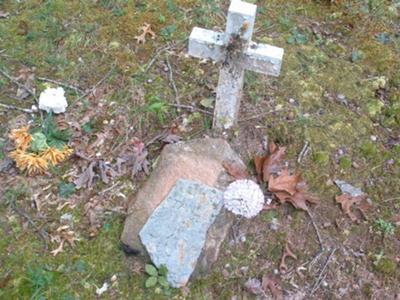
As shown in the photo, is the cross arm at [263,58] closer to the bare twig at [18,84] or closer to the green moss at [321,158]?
the green moss at [321,158]

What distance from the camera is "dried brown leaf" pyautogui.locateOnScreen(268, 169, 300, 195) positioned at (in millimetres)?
3482

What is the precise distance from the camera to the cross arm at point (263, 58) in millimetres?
3291

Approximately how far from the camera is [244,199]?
3189 millimetres

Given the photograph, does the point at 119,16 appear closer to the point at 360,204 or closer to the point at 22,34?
the point at 22,34

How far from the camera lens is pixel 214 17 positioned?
15.6 feet

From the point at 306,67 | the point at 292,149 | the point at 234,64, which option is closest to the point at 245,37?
the point at 234,64

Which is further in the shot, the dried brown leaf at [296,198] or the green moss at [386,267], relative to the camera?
the dried brown leaf at [296,198]

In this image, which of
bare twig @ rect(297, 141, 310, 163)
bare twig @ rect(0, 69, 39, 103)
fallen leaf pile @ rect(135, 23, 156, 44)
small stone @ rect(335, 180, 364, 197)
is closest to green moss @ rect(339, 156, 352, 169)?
small stone @ rect(335, 180, 364, 197)

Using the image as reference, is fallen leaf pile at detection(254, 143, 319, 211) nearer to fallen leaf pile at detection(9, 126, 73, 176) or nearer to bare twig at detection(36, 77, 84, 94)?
fallen leaf pile at detection(9, 126, 73, 176)

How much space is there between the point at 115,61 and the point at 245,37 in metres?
1.49

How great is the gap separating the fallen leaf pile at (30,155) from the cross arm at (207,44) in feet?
3.96

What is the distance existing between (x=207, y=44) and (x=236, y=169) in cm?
86

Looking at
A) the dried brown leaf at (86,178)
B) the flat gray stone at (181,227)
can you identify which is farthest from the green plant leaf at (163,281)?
the dried brown leaf at (86,178)

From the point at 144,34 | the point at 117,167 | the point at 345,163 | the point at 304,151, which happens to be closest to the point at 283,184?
the point at 304,151
